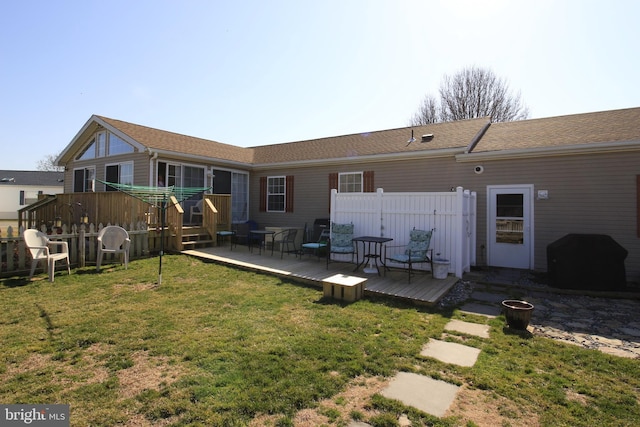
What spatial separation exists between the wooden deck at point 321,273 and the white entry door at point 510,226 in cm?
247

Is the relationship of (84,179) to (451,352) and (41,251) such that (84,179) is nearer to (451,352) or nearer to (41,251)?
(41,251)

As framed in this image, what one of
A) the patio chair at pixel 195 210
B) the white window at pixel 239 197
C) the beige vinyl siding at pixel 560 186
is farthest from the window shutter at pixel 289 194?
the beige vinyl siding at pixel 560 186

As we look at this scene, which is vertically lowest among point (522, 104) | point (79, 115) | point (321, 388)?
point (321, 388)

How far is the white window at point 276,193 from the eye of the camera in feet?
39.6

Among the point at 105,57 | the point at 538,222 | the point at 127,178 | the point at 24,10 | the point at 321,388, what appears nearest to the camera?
the point at 321,388

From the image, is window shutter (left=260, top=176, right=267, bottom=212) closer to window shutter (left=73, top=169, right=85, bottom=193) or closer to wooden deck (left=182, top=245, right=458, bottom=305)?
wooden deck (left=182, top=245, right=458, bottom=305)

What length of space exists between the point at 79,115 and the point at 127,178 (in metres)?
4.17

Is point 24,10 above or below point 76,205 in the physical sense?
above

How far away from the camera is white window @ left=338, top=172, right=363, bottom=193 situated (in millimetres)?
10523

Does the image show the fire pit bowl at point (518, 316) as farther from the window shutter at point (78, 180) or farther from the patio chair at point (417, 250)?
the window shutter at point (78, 180)

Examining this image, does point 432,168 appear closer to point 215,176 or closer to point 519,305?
point 519,305

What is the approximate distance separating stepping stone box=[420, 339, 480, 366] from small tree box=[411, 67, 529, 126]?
71.5 feet

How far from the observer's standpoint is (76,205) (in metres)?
10.2

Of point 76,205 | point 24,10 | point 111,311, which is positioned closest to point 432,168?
point 111,311
